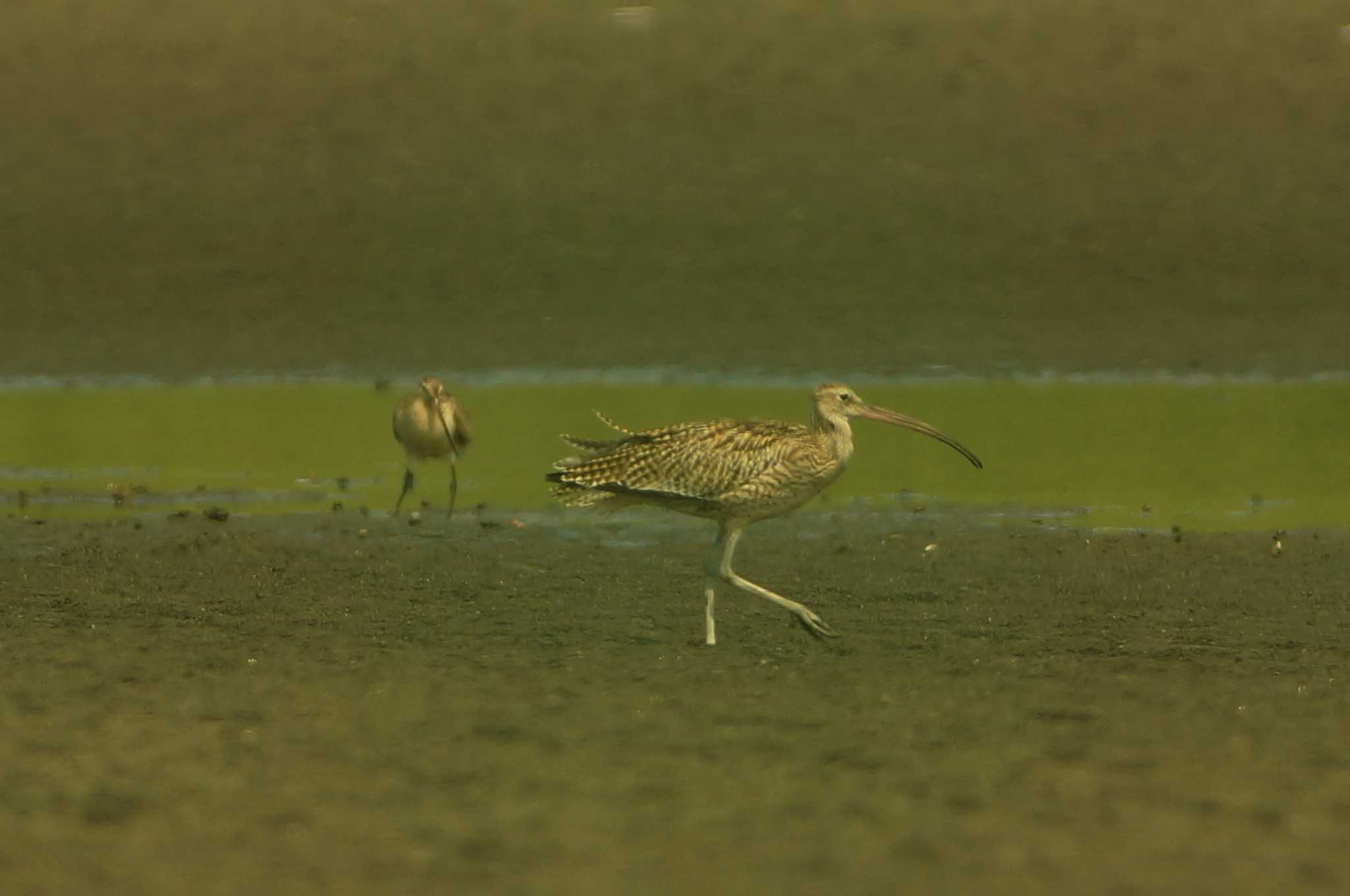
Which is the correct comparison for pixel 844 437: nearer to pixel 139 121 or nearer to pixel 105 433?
pixel 105 433

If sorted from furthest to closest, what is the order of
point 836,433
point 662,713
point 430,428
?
point 430,428 → point 836,433 → point 662,713

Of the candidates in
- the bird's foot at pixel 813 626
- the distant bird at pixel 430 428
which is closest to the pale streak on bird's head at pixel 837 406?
the bird's foot at pixel 813 626

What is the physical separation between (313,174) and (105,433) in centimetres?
518

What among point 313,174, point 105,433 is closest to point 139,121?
point 313,174

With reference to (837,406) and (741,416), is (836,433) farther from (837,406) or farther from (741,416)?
(741,416)

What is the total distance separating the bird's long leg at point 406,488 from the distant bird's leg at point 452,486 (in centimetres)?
21

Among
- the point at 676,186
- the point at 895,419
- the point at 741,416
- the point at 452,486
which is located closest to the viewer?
the point at 895,419

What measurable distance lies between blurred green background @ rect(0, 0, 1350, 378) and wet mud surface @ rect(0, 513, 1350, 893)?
5608mm

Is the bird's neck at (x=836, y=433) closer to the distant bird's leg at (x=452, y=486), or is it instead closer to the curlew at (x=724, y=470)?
the curlew at (x=724, y=470)

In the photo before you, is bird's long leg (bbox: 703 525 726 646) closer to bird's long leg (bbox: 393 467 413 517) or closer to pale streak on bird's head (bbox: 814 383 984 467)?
pale streak on bird's head (bbox: 814 383 984 467)

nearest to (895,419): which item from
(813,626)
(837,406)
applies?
(837,406)

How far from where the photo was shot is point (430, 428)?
13.2 m

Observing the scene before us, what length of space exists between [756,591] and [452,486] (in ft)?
12.5

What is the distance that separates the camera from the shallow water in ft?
40.5
